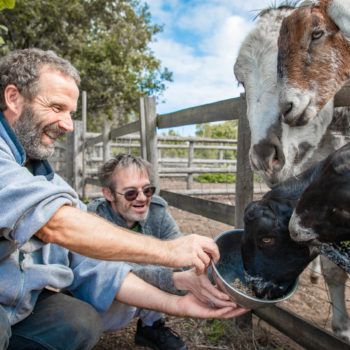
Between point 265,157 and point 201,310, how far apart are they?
1006 millimetres

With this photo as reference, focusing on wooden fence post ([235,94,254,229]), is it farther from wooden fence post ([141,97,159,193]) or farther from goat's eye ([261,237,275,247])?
wooden fence post ([141,97,159,193])

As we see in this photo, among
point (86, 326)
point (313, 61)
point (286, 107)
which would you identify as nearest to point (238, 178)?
point (286, 107)

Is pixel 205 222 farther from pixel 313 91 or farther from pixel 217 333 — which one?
pixel 313 91

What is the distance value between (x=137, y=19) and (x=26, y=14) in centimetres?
565

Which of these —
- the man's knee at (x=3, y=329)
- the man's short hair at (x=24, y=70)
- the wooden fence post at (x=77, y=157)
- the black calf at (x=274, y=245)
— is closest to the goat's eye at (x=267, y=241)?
the black calf at (x=274, y=245)

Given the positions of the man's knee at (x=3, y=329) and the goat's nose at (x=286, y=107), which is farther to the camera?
the goat's nose at (x=286, y=107)

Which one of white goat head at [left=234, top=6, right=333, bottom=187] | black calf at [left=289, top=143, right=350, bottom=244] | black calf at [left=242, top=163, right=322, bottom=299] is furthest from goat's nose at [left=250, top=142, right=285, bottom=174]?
black calf at [left=289, top=143, right=350, bottom=244]

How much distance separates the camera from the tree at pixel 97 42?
1326 centimetres

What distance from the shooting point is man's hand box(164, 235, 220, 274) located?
144 cm

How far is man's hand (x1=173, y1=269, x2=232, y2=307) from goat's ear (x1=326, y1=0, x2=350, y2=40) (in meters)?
1.65

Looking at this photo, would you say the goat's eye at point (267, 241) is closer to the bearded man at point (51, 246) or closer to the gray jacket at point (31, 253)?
the bearded man at point (51, 246)

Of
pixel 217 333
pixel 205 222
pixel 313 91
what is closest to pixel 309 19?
pixel 313 91

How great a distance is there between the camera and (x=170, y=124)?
365 centimetres

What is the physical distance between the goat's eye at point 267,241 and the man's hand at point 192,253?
222 mm
